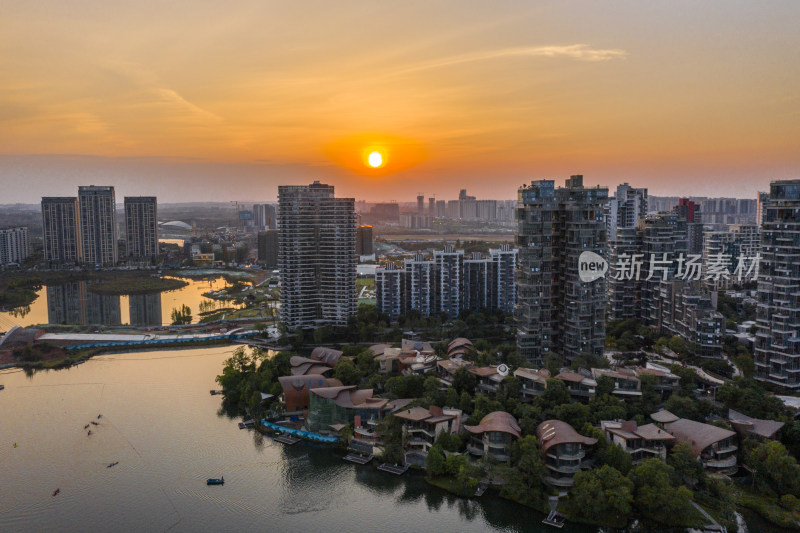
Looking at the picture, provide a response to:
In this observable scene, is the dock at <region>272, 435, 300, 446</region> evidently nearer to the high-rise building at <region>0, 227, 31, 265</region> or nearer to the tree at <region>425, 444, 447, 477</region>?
the tree at <region>425, 444, 447, 477</region>

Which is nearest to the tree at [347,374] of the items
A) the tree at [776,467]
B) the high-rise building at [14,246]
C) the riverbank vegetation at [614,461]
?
the riverbank vegetation at [614,461]

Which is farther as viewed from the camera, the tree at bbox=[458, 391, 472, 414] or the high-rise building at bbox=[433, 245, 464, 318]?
the high-rise building at bbox=[433, 245, 464, 318]

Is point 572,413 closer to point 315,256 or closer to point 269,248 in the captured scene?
point 315,256

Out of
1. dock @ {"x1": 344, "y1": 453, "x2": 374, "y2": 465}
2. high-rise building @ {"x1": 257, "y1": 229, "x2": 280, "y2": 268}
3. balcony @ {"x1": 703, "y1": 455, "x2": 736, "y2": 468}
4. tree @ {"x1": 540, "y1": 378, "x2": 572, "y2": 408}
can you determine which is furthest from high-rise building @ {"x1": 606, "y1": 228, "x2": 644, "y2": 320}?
high-rise building @ {"x1": 257, "y1": 229, "x2": 280, "y2": 268}

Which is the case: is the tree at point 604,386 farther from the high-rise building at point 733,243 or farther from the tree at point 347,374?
the high-rise building at point 733,243

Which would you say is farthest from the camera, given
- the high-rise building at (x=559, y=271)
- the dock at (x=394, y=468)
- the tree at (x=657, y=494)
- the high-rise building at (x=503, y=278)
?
the high-rise building at (x=503, y=278)

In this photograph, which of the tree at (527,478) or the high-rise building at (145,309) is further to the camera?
the high-rise building at (145,309)

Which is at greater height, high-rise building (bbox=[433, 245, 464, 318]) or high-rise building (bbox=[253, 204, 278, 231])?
high-rise building (bbox=[253, 204, 278, 231])

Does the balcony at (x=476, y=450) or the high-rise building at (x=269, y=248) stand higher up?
the high-rise building at (x=269, y=248)

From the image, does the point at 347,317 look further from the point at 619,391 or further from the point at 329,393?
the point at 619,391
